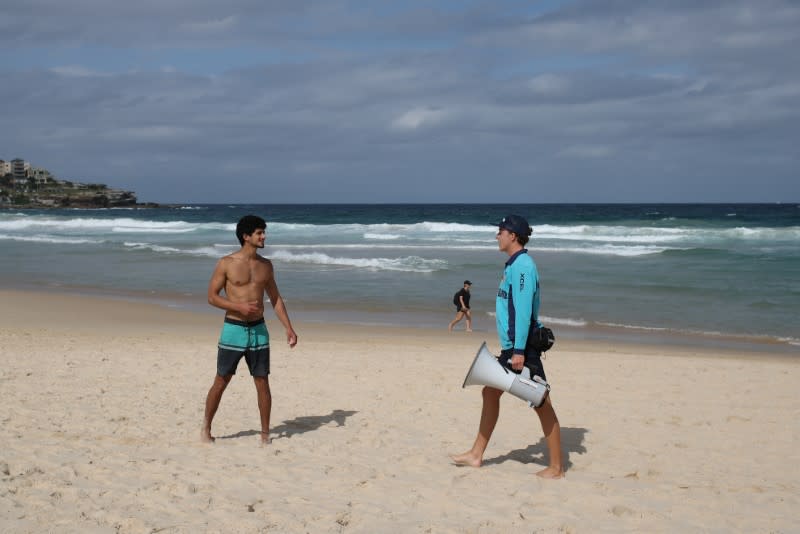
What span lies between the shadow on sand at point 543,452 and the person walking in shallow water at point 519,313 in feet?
1.70

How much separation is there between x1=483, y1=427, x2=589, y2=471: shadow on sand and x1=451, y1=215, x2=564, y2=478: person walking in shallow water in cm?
52

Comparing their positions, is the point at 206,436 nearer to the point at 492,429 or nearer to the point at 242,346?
the point at 242,346

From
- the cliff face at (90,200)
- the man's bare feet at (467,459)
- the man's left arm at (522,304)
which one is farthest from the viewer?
the cliff face at (90,200)

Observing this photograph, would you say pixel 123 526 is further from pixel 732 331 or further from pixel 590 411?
pixel 732 331

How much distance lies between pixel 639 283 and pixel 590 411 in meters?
14.3

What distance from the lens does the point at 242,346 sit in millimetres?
5430

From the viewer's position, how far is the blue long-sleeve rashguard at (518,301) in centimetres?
470

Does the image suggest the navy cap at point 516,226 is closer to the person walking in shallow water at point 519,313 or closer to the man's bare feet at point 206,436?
the person walking in shallow water at point 519,313

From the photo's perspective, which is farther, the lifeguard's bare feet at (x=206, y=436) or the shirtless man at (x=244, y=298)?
the lifeguard's bare feet at (x=206, y=436)

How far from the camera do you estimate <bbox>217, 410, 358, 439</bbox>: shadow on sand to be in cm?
603

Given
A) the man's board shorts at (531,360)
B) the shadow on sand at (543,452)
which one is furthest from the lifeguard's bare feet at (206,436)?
the man's board shorts at (531,360)

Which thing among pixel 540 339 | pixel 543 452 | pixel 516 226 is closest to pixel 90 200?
pixel 543 452

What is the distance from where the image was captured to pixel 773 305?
16.9 meters

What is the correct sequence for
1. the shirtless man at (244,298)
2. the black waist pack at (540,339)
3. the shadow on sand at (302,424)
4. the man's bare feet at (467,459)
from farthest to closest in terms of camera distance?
the shadow on sand at (302,424), the shirtless man at (244,298), the man's bare feet at (467,459), the black waist pack at (540,339)
